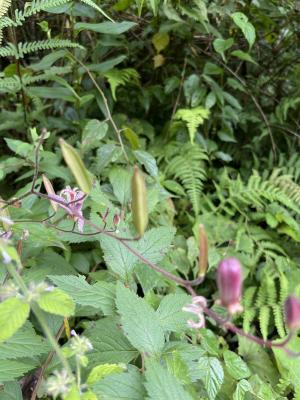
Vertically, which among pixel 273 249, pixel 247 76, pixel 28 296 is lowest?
pixel 273 249

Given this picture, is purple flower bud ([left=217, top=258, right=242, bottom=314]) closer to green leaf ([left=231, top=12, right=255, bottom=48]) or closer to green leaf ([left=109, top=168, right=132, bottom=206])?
green leaf ([left=109, top=168, right=132, bottom=206])

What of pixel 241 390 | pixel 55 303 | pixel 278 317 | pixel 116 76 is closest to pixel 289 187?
pixel 278 317

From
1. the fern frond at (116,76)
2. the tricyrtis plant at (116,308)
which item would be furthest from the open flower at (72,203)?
the fern frond at (116,76)

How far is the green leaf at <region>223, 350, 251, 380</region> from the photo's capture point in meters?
0.83

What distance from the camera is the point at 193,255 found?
1.30 m

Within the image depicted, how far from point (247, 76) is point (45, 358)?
4.48 ft

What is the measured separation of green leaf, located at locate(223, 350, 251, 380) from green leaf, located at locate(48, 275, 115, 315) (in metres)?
0.28

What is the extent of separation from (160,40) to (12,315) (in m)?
1.24

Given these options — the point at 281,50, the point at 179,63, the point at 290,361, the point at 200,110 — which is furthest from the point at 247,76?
the point at 290,361

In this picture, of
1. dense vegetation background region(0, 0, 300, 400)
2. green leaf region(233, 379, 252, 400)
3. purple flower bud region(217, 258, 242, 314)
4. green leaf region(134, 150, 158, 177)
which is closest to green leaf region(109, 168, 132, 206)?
dense vegetation background region(0, 0, 300, 400)

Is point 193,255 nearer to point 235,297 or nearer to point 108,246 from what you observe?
point 108,246

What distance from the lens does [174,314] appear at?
72 cm

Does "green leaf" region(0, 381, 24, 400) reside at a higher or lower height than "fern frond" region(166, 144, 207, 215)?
higher

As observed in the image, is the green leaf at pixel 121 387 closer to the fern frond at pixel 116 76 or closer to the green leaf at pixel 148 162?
the green leaf at pixel 148 162
